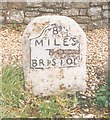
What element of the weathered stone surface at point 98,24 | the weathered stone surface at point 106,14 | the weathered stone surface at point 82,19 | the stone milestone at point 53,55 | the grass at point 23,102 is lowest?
the grass at point 23,102

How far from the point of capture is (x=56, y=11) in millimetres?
7191

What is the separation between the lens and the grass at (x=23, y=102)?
16.7 feet

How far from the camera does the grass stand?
5087 mm

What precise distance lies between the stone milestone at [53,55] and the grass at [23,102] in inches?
3.9

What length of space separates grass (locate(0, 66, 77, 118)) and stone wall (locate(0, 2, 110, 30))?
169 centimetres

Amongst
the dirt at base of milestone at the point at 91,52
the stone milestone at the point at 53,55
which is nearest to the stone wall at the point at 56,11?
the dirt at base of milestone at the point at 91,52

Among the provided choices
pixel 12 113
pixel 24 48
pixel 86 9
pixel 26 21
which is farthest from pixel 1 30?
pixel 12 113

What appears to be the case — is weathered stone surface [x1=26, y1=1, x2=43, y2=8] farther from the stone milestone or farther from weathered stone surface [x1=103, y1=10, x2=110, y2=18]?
the stone milestone

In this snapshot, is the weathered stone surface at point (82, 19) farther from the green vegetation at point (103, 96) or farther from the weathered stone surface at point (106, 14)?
the green vegetation at point (103, 96)

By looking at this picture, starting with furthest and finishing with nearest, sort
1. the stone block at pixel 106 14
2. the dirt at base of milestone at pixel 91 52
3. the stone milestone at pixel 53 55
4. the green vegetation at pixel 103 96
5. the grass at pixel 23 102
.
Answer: the stone block at pixel 106 14
the dirt at base of milestone at pixel 91 52
the stone milestone at pixel 53 55
the green vegetation at pixel 103 96
the grass at pixel 23 102

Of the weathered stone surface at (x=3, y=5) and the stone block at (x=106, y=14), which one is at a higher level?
the weathered stone surface at (x=3, y=5)

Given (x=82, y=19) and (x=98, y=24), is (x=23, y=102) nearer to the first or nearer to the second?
(x=82, y=19)

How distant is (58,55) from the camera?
543cm

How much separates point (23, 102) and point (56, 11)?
217 cm
